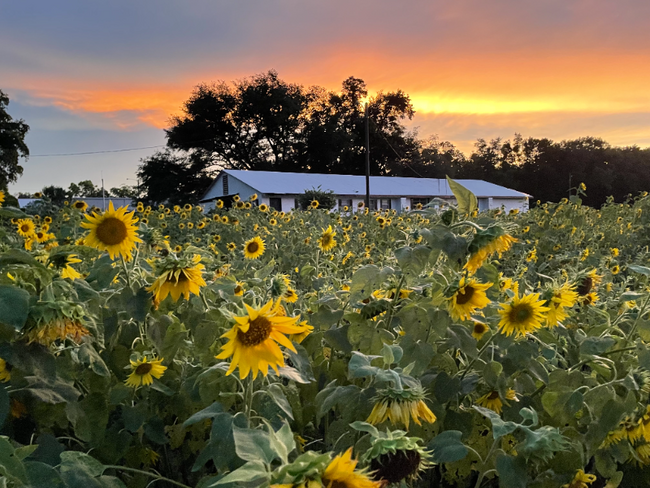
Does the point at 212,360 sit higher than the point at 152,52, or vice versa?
the point at 152,52

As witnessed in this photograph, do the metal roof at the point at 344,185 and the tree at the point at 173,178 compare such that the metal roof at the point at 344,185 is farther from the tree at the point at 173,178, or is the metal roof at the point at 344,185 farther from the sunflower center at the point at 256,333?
the sunflower center at the point at 256,333

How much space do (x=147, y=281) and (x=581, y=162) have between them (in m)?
48.3

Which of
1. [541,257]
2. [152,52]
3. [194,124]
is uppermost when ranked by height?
[194,124]

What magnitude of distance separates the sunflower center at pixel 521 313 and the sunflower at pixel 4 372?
1.07 metres

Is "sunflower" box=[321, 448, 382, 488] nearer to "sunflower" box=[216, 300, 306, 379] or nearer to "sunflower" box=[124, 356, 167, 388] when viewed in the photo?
"sunflower" box=[216, 300, 306, 379]

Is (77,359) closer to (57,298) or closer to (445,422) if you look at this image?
(57,298)

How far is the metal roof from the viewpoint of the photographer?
2634cm

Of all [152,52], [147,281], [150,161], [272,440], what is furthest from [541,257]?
[150,161]

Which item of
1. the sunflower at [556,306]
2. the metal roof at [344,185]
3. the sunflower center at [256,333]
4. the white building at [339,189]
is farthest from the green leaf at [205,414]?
the metal roof at [344,185]

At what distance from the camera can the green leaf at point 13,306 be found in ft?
2.62

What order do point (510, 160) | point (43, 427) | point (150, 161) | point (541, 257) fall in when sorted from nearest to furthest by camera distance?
point (43, 427), point (541, 257), point (150, 161), point (510, 160)

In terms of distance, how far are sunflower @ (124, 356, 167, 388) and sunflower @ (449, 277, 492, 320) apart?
2.14 feet

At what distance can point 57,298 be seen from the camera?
3.11ft

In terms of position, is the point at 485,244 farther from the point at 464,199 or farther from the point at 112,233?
the point at 112,233
